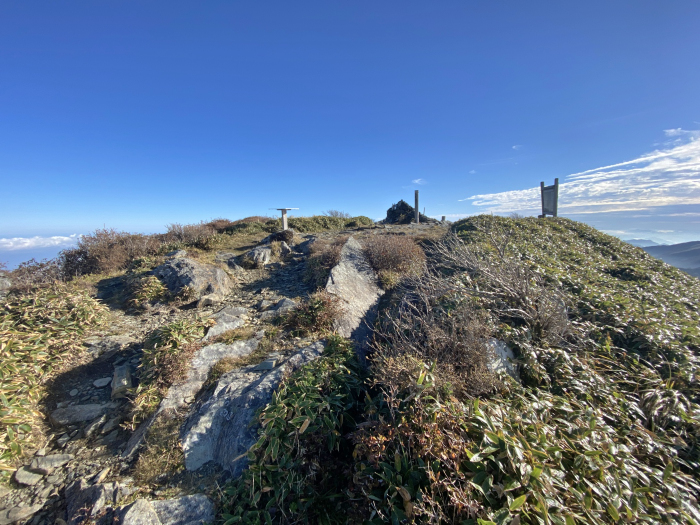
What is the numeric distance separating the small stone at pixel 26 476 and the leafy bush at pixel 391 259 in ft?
21.5

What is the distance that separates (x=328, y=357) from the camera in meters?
4.20

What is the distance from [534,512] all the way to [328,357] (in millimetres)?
2865

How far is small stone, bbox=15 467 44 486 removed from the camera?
2.95 meters

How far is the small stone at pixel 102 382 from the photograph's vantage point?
13.6 feet

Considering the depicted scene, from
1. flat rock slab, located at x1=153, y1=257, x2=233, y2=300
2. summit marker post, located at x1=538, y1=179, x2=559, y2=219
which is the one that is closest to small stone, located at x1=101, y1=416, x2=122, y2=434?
flat rock slab, located at x1=153, y1=257, x2=233, y2=300

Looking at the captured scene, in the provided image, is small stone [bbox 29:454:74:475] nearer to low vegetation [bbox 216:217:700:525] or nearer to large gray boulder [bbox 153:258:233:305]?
low vegetation [bbox 216:217:700:525]

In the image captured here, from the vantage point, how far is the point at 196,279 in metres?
6.67

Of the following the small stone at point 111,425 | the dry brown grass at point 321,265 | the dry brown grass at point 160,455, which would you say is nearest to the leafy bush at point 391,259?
the dry brown grass at point 321,265

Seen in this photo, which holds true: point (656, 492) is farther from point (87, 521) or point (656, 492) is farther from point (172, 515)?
point (87, 521)

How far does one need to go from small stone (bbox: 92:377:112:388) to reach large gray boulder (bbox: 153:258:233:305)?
2275 mm

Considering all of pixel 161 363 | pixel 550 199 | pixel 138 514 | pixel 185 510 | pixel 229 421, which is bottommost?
pixel 185 510

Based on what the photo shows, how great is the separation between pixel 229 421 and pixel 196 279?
4277mm

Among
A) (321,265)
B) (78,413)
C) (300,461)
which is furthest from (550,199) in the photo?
(78,413)

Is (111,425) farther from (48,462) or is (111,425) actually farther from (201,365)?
(201,365)
